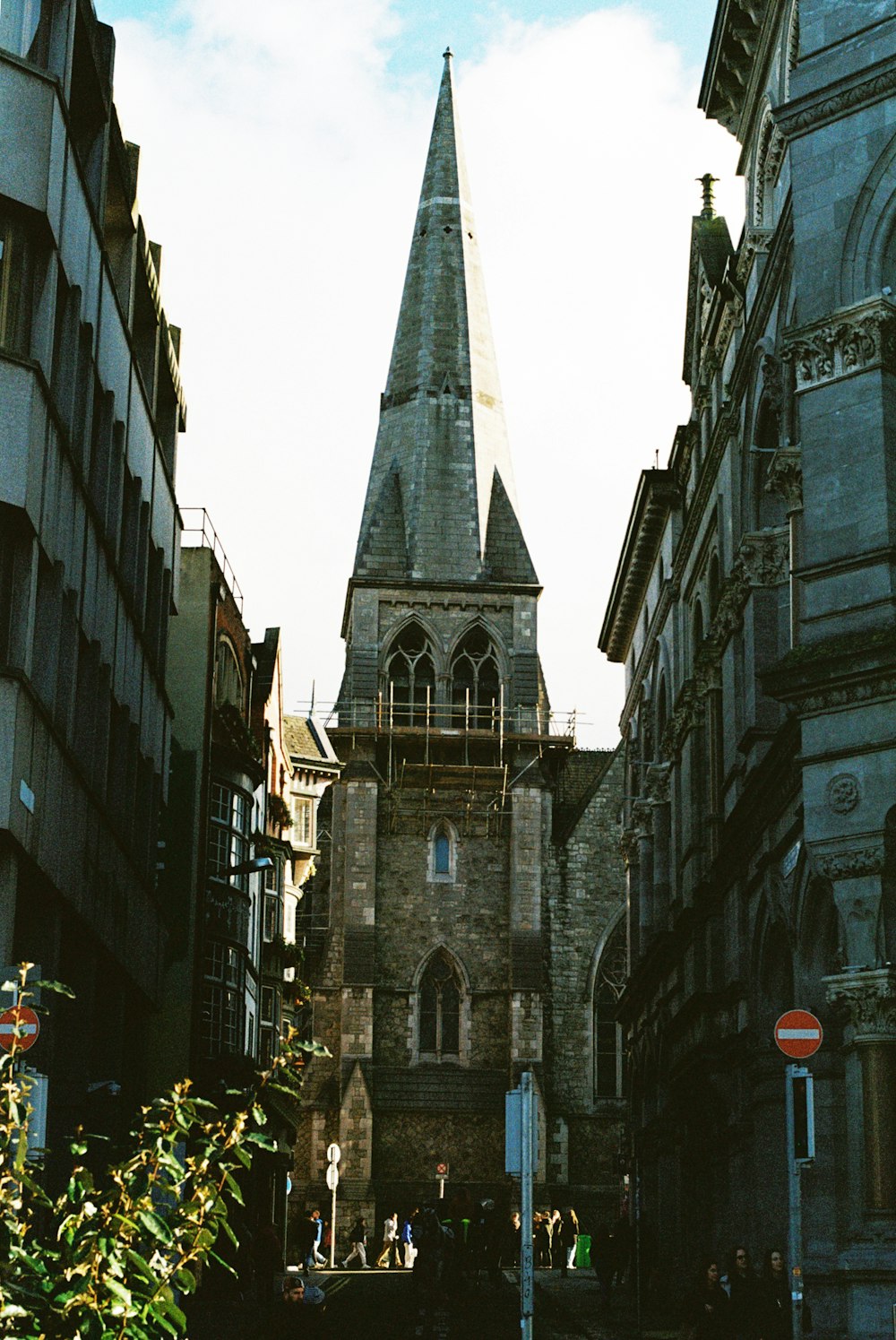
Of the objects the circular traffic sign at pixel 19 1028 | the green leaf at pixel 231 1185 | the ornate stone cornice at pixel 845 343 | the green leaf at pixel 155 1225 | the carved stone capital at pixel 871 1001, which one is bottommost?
the green leaf at pixel 155 1225

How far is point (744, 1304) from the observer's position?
18.2m

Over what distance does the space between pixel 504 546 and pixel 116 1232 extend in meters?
66.6

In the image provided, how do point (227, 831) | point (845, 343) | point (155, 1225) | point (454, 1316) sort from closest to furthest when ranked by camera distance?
1. point (155, 1225)
2. point (845, 343)
3. point (454, 1316)
4. point (227, 831)

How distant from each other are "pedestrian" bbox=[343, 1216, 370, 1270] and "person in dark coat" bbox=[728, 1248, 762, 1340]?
116ft

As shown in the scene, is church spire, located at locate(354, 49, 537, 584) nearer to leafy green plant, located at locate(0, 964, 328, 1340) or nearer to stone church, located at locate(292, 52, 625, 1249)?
stone church, located at locate(292, 52, 625, 1249)

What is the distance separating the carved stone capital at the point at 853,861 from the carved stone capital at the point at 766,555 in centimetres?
958

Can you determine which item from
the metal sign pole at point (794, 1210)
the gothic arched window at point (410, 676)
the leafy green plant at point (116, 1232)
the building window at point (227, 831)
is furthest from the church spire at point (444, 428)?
the leafy green plant at point (116, 1232)

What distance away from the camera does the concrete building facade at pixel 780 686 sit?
1981cm

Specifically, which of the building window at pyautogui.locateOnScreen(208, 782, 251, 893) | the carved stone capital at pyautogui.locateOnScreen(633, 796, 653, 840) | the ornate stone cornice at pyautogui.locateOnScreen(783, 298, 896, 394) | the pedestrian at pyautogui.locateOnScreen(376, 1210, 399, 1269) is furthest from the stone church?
the ornate stone cornice at pyautogui.locateOnScreen(783, 298, 896, 394)

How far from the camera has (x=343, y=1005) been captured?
2479 inches

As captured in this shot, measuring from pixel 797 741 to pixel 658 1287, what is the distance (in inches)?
682

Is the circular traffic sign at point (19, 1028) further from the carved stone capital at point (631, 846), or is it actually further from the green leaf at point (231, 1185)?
the carved stone capital at point (631, 846)

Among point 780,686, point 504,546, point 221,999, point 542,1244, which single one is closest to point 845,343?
point 780,686

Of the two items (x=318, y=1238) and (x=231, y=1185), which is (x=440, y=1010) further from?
(x=231, y=1185)
